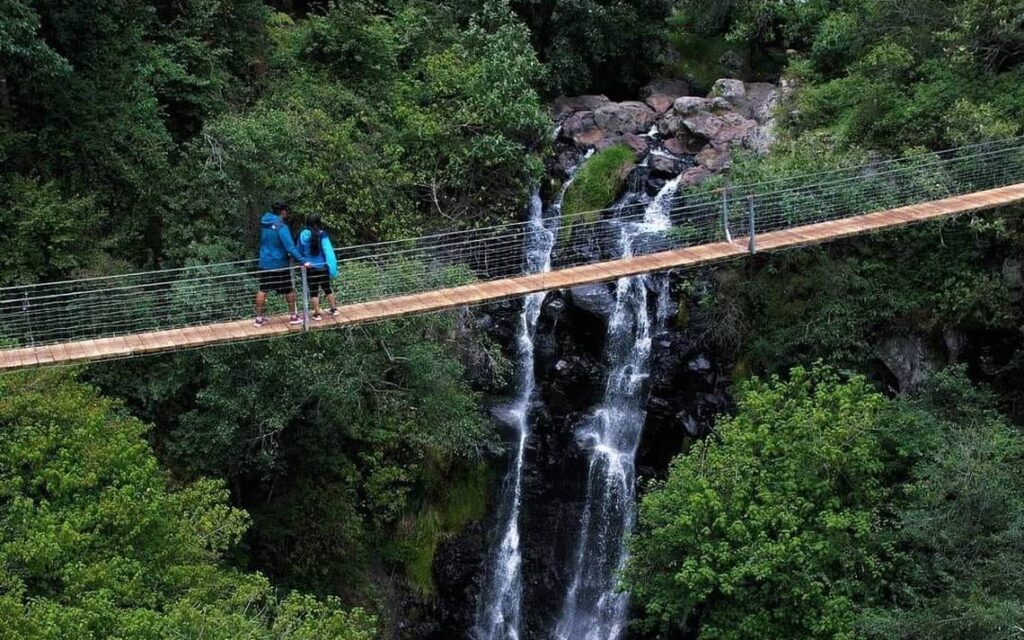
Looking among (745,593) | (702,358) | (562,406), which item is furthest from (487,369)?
(745,593)

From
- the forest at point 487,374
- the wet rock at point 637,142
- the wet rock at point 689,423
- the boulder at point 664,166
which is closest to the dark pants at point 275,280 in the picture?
the forest at point 487,374

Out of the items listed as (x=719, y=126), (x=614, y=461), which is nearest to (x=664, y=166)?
(x=719, y=126)

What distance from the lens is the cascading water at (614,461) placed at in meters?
13.2

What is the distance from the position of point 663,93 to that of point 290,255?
11933mm

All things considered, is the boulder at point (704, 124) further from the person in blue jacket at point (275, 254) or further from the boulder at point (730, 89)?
the person in blue jacket at point (275, 254)

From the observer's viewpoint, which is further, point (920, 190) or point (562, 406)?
point (562, 406)

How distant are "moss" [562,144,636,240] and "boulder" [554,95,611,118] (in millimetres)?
2105

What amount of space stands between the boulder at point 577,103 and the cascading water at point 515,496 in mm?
3691

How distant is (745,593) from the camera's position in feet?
32.7

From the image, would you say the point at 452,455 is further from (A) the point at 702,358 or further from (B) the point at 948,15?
(B) the point at 948,15

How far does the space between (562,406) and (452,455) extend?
1.92 meters

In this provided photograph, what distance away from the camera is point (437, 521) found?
13.6m

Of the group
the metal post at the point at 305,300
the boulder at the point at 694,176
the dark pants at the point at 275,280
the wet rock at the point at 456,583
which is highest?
the boulder at the point at 694,176

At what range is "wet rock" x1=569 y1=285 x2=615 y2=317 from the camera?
1448 cm
